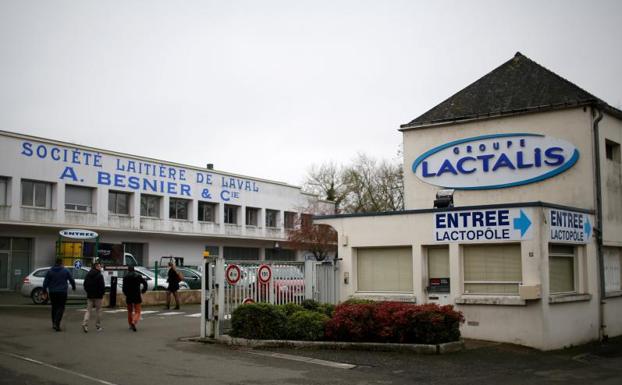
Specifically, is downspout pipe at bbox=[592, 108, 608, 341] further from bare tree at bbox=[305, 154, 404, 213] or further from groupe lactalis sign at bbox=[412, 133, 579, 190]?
bare tree at bbox=[305, 154, 404, 213]

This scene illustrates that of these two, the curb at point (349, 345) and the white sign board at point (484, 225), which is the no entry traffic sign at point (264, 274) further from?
the white sign board at point (484, 225)

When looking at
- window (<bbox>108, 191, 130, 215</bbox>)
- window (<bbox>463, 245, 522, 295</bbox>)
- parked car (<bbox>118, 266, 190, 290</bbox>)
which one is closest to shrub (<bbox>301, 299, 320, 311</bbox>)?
window (<bbox>463, 245, 522, 295</bbox>)

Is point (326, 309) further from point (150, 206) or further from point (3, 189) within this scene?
point (150, 206)

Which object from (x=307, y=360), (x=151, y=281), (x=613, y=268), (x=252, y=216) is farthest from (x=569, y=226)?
(x=252, y=216)

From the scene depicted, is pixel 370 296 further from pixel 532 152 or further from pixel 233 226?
pixel 233 226

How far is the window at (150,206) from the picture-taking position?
1761 inches

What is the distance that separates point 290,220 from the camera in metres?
56.8

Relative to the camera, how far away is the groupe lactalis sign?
64.4 ft

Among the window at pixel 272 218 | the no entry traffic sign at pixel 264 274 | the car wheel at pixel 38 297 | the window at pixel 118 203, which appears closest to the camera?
the no entry traffic sign at pixel 264 274

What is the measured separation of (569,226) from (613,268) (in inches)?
154

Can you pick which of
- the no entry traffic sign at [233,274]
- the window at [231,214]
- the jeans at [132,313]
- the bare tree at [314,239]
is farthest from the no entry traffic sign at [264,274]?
the bare tree at [314,239]

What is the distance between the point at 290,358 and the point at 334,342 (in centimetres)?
169

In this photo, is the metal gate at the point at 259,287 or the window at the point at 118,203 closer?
the metal gate at the point at 259,287

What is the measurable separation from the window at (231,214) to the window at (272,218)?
12.1 ft
